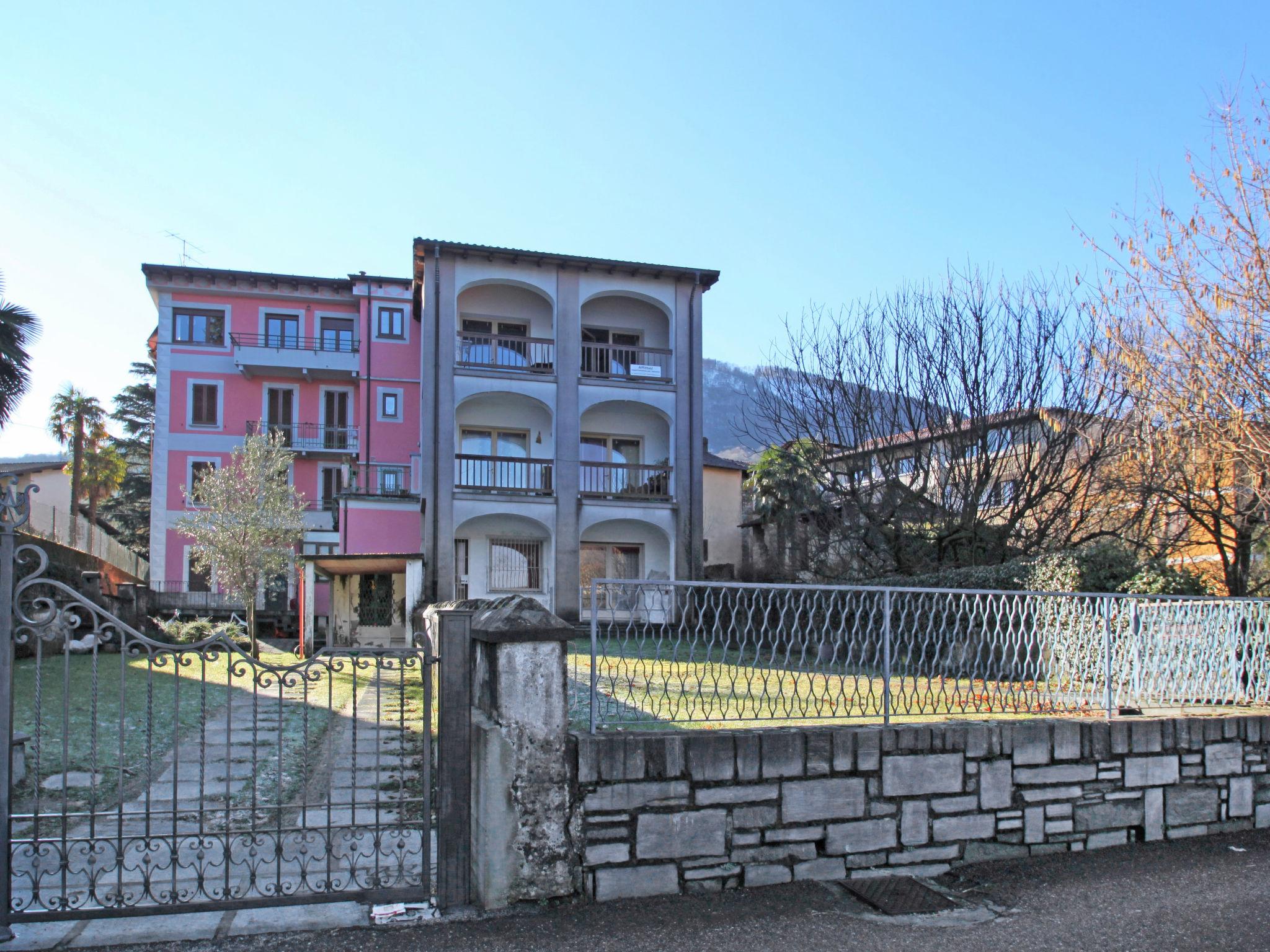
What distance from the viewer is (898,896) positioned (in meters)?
5.40

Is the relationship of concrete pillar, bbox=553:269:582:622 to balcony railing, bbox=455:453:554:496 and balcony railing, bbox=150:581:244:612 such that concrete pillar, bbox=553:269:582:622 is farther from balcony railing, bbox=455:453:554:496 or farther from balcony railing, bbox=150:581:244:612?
balcony railing, bbox=150:581:244:612

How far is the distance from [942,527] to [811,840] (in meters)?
12.5

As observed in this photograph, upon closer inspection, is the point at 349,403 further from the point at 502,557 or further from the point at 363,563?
the point at 363,563

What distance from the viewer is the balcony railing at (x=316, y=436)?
110 ft

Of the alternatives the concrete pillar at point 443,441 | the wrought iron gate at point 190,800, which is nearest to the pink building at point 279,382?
the concrete pillar at point 443,441

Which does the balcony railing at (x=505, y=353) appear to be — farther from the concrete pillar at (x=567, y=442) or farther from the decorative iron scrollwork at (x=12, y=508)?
the decorative iron scrollwork at (x=12, y=508)

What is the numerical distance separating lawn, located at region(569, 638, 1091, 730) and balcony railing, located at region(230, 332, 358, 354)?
29387 mm

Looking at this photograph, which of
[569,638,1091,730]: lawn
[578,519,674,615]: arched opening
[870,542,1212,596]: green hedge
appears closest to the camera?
[569,638,1091,730]: lawn

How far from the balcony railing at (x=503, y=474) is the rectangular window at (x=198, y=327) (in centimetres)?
1404

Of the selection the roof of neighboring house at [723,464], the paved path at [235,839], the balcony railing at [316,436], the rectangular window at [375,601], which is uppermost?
the balcony railing at [316,436]

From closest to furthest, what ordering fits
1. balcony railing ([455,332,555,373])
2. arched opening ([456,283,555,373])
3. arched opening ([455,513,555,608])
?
balcony railing ([455,332,555,373]), arched opening ([456,283,555,373]), arched opening ([455,513,555,608])

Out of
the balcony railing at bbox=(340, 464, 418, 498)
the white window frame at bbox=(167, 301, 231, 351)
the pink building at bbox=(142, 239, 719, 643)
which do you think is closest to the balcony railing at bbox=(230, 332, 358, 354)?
the white window frame at bbox=(167, 301, 231, 351)

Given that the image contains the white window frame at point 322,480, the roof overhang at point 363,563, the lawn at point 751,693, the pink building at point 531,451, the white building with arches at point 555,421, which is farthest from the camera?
the white window frame at point 322,480

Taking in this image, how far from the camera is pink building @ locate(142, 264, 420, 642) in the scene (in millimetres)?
32312
